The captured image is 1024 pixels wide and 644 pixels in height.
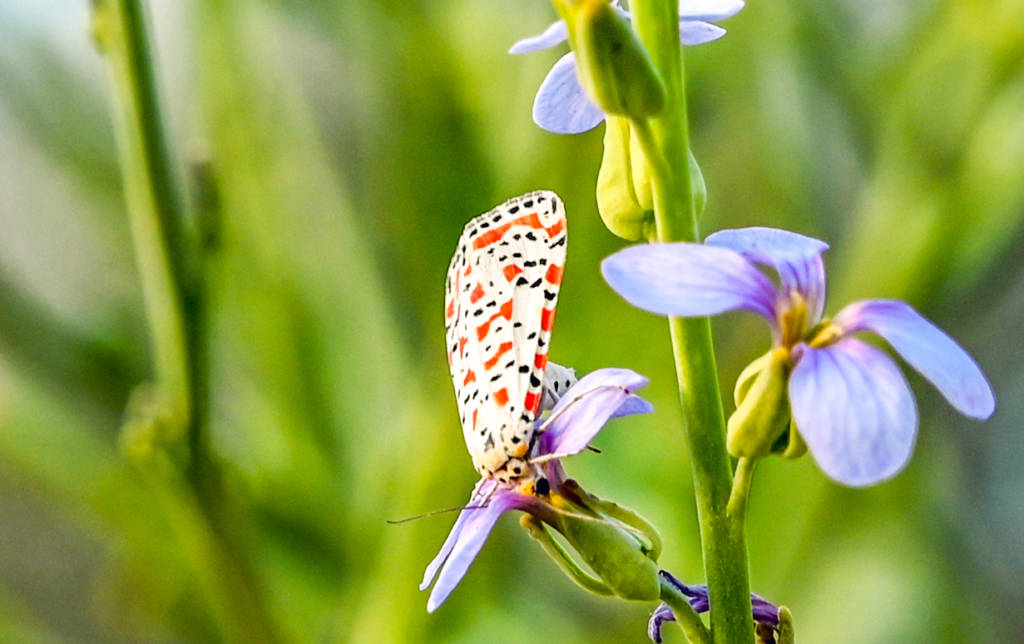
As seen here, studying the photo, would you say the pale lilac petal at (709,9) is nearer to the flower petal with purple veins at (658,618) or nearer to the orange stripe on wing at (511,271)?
the orange stripe on wing at (511,271)

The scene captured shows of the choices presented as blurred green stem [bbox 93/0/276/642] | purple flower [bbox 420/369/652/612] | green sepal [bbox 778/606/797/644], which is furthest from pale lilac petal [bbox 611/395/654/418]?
blurred green stem [bbox 93/0/276/642]

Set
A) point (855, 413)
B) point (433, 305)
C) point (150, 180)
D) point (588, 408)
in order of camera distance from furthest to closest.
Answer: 1. point (433, 305)
2. point (150, 180)
3. point (588, 408)
4. point (855, 413)

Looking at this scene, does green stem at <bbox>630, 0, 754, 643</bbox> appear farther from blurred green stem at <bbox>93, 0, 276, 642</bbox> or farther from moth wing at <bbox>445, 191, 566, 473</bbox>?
blurred green stem at <bbox>93, 0, 276, 642</bbox>

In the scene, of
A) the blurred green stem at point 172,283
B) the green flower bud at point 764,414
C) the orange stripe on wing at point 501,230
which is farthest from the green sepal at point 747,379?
the blurred green stem at point 172,283

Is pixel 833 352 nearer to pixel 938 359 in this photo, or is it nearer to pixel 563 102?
pixel 938 359

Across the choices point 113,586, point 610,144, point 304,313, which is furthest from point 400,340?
point 610,144

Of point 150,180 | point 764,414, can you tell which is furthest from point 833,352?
point 150,180
